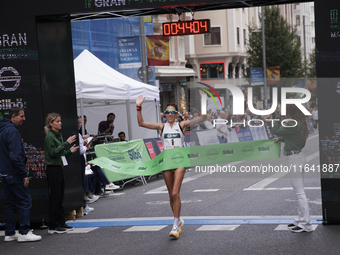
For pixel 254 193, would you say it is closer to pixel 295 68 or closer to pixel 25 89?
pixel 25 89

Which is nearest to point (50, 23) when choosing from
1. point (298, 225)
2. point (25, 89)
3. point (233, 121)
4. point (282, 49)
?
point (25, 89)

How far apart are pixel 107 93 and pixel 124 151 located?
2192mm

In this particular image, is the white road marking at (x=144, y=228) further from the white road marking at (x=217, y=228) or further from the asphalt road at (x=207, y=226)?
the white road marking at (x=217, y=228)

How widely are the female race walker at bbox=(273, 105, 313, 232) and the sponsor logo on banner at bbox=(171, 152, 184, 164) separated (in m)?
1.55

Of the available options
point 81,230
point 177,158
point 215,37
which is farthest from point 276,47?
point 177,158

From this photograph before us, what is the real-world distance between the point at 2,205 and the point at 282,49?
43308 millimetres

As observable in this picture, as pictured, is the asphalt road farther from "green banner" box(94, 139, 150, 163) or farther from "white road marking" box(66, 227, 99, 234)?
"green banner" box(94, 139, 150, 163)

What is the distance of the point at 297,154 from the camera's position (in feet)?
27.1

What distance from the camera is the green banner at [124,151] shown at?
14889 mm

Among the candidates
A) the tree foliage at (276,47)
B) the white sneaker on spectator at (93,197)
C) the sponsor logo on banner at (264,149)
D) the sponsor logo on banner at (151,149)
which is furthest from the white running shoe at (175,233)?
the tree foliage at (276,47)

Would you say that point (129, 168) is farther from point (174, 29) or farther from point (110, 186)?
point (110, 186)

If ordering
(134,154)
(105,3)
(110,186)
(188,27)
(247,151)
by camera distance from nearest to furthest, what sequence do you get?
(105,3) < (247,151) < (188,27) < (110,186) < (134,154)

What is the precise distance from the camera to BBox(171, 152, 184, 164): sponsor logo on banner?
8.26 m

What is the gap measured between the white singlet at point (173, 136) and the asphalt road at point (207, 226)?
3.94 feet
